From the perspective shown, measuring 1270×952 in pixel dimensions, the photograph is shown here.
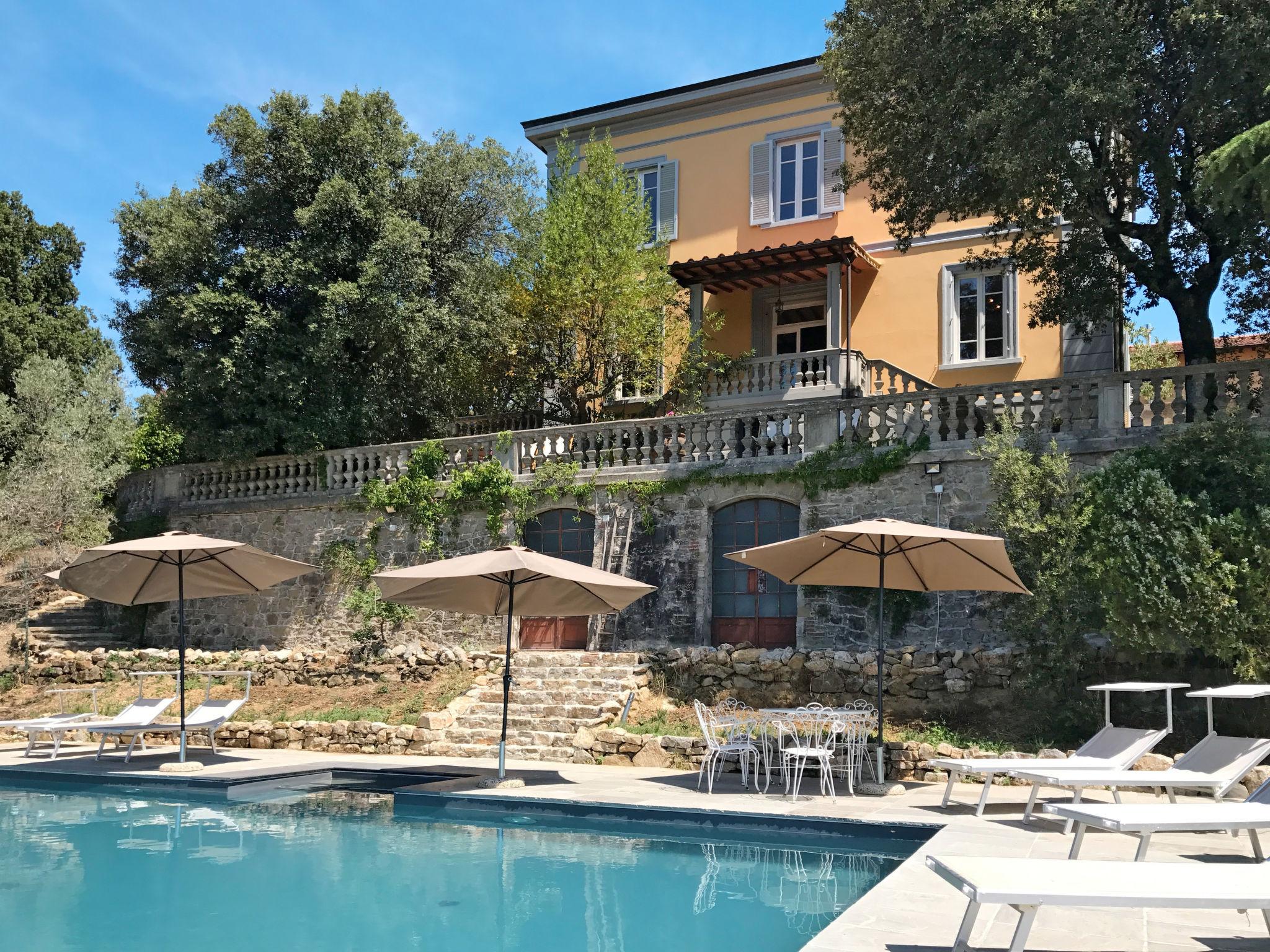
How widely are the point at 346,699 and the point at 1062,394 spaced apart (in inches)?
437

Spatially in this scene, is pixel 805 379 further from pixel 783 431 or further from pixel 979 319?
pixel 783 431

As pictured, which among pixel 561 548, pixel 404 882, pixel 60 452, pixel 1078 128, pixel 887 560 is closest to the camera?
pixel 404 882

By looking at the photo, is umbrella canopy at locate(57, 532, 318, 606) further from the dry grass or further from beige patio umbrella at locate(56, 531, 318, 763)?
the dry grass

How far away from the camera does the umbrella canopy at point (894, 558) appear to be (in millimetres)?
10555

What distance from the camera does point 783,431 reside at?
1672cm

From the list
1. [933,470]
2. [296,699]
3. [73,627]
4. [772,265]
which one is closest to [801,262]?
[772,265]

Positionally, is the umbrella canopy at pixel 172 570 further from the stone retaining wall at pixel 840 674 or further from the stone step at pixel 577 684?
the stone retaining wall at pixel 840 674

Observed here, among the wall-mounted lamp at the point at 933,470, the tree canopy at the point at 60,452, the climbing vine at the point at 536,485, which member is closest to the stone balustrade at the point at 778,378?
the climbing vine at the point at 536,485

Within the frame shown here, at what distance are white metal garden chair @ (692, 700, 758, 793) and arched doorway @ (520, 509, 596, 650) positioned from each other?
643cm

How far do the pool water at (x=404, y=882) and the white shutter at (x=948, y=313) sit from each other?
539 inches

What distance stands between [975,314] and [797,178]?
467 cm

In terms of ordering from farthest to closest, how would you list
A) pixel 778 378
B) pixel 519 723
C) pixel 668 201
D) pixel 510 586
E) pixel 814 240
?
pixel 668 201
pixel 814 240
pixel 778 378
pixel 519 723
pixel 510 586

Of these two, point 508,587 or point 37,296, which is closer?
point 508,587

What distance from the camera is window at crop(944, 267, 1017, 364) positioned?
20.5 meters
